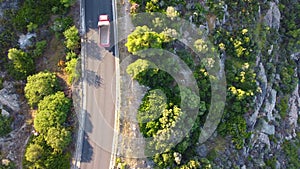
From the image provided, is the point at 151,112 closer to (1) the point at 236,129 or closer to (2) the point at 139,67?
(2) the point at 139,67

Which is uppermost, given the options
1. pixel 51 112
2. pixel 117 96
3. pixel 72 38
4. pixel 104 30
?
pixel 104 30

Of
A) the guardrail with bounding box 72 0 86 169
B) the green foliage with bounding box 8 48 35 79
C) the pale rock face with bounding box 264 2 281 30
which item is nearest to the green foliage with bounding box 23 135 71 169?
the guardrail with bounding box 72 0 86 169

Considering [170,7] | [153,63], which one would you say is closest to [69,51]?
[153,63]

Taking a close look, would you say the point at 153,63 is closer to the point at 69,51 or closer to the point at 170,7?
the point at 170,7

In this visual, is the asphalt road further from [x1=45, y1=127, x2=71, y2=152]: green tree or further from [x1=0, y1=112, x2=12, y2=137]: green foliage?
[x1=0, y1=112, x2=12, y2=137]: green foliage

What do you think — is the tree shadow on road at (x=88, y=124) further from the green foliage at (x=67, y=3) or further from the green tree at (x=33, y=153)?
the green foliage at (x=67, y=3)

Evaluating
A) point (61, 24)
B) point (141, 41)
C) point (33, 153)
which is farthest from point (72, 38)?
point (33, 153)
